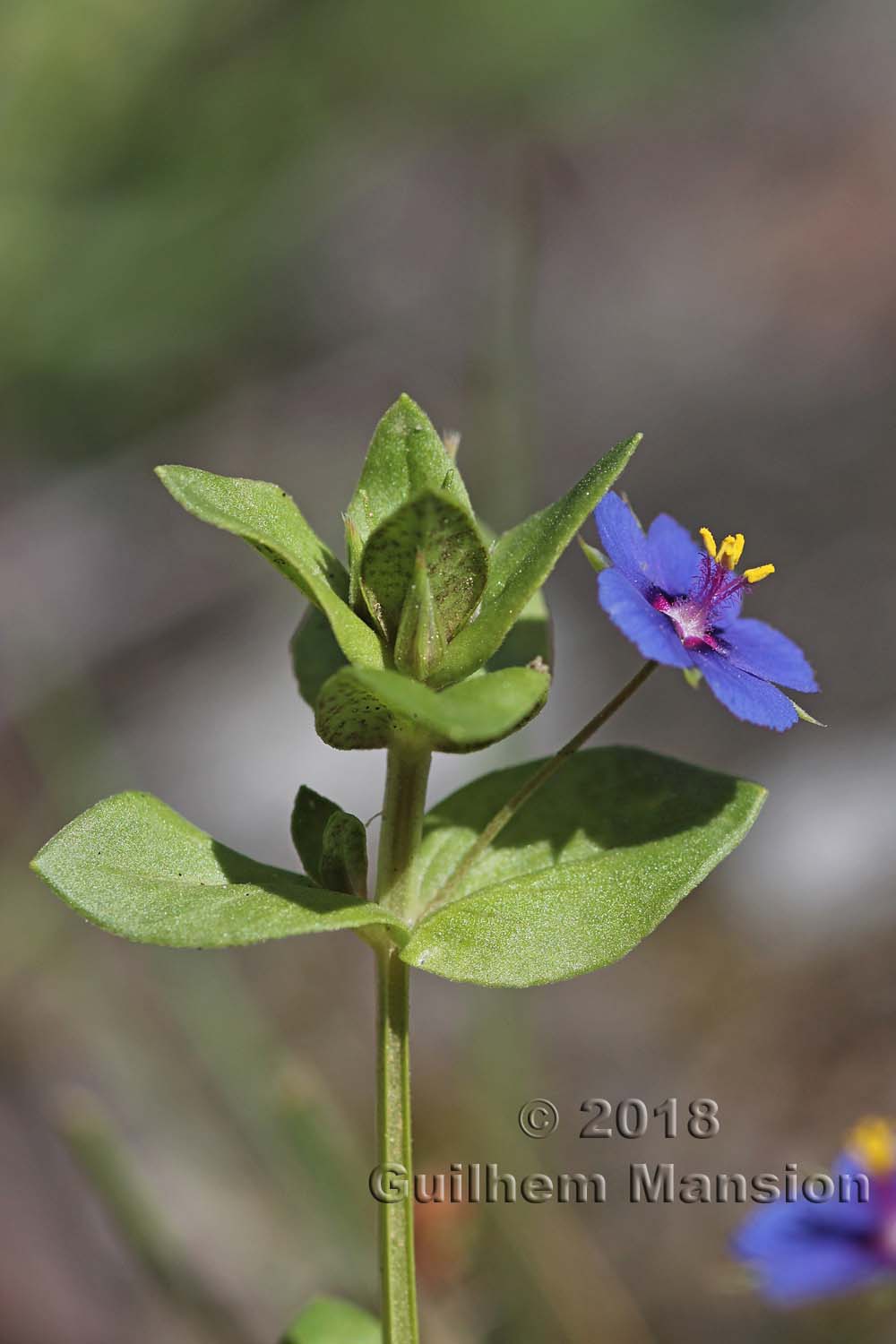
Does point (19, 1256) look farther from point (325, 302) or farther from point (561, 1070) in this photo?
point (325, 302)

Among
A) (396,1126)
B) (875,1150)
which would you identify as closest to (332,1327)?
(396,1126)

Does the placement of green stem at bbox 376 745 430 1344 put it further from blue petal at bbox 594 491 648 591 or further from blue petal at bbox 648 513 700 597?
blue petal at bbox 648 513 700 597

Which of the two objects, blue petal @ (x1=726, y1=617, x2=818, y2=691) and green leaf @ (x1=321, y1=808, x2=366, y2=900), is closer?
green leaf @ (x1=321, y1=808, x2=366, y2=900)

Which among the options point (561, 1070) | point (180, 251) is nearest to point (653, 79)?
point (180, 251)

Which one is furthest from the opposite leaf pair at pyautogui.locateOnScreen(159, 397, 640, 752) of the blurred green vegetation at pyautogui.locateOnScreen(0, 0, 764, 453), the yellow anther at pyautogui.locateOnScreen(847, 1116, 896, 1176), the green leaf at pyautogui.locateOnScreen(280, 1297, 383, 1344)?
the blurred green vegetation at pyautogui.locateOnScreen(0, 0, 764, 453)

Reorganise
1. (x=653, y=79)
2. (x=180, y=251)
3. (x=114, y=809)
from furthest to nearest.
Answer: (x=653, y=79) < (x=180, y=251) < (x=114, y=809)

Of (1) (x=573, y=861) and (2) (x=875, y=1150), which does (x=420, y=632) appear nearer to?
(1) (x=573, y=861)

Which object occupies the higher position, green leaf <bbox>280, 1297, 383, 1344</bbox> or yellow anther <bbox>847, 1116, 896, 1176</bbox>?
yellow anther <bbox>847, 1116, 896, 1176</bbox>
